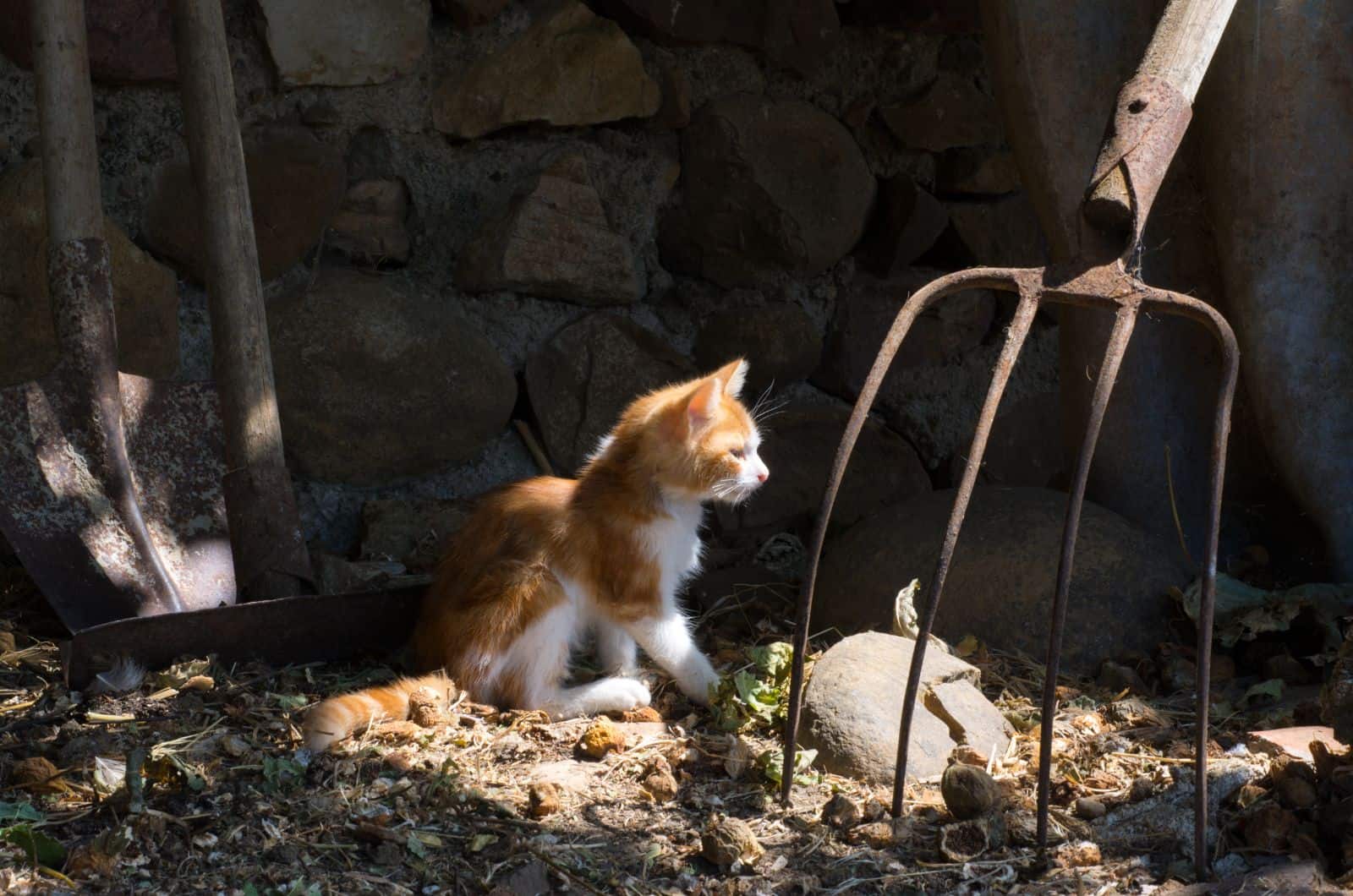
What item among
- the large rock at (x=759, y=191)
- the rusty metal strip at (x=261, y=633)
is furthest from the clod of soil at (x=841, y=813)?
the large rock at (x=759, y=191)

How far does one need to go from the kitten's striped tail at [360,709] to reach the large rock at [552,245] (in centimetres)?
104

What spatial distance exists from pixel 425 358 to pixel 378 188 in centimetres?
40

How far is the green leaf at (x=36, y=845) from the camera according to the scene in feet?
6.16

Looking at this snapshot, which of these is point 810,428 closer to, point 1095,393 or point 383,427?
point 383,427

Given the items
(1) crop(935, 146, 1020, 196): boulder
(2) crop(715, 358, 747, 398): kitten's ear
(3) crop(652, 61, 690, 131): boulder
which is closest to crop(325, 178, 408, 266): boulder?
(3) crop(652, 61, 690, 131): boulder

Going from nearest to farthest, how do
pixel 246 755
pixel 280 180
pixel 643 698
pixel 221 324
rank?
1. pixel 246 755
2. pixel 643 698
3. pixel 221 324
4. pixel 280 180

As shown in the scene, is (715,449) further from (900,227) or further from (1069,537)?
(900,227)

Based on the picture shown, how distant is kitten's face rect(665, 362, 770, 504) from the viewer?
2.59m

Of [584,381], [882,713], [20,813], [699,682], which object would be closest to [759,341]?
[584,381]

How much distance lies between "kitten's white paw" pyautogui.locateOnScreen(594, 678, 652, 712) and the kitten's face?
0.39 meters

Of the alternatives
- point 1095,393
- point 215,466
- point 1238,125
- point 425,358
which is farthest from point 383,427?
point 1238,125

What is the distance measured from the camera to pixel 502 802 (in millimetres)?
2170

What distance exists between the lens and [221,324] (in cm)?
280

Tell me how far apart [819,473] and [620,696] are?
110 cm
